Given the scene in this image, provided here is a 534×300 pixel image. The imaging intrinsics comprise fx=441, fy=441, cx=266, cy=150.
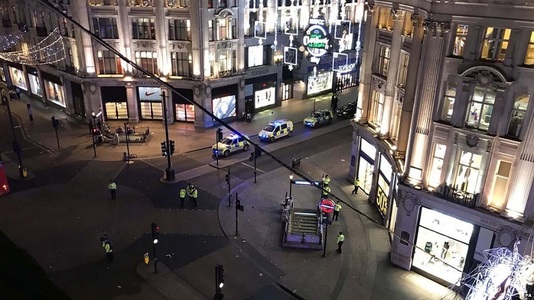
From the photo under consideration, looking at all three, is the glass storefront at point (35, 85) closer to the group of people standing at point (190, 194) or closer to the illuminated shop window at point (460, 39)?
the group of people standing at point (190, 194)

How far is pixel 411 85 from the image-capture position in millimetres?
27500

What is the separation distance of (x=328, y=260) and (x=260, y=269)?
14.5ft

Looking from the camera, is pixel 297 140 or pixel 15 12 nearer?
pixel 297 140

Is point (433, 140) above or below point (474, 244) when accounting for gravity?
above

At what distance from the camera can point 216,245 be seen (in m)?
29.2

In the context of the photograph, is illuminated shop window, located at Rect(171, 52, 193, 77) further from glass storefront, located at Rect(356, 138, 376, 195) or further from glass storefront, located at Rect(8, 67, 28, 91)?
glass storefront, located at Rect(8, 67, 28, 91)

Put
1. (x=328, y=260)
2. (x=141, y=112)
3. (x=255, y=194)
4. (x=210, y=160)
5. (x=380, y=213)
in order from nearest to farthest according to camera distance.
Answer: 1. (x=328, y=260)
2. (x=380, y=213)
3. (x=255, y=194)
4. (x=210, y=160)
5. (x=141, y=112)

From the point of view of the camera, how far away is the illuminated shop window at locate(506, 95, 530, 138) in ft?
71.2

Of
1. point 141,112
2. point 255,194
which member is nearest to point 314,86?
point 141,112

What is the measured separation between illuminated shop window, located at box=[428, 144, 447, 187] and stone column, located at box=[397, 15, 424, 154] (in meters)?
2.34

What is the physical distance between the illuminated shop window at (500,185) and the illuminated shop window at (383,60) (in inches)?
445

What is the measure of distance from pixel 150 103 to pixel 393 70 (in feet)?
102

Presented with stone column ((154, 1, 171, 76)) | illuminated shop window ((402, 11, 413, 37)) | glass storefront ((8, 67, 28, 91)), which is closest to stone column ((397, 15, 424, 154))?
illuminated shop window ((402, 11, 413, 37))

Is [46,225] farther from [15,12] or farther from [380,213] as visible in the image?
[15,12]
